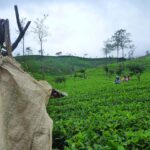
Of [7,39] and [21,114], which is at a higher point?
[7,39]

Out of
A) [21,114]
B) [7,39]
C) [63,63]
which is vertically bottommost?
[21,114]

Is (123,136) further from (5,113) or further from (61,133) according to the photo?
(5,113)

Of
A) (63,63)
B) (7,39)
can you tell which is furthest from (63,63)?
(7,39)

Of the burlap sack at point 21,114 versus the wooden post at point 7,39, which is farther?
the wooden post at point 7,39

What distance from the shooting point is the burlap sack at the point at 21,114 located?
2326 mm

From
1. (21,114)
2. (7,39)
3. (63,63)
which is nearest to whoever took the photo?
(21,114)

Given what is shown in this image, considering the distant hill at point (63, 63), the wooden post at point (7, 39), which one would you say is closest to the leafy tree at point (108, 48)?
the distant hill at point (63, 63)

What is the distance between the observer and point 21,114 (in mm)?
2373

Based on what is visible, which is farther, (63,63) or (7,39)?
(63,63)

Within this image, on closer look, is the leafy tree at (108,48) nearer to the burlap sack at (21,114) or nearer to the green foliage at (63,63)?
the green foliage at (63,63)

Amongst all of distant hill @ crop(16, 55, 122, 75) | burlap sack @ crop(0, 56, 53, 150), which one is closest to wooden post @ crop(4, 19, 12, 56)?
burlap sack @ crop(0, 56, 53, 150)

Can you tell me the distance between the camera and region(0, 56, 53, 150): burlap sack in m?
2.33

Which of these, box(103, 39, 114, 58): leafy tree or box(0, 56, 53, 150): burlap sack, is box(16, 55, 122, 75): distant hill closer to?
box(103, 39, 114, 58): leafy tree

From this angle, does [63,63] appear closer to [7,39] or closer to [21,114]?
[7,39]
